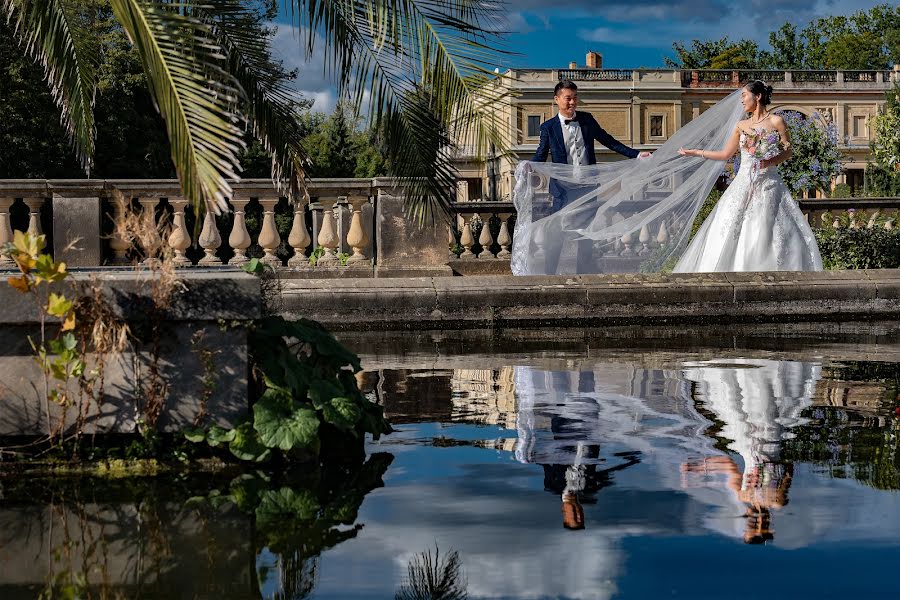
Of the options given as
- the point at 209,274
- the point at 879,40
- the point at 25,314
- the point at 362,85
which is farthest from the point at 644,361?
the point at 879,40

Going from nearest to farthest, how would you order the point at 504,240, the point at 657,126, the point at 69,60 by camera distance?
the point at 69,60, the point at 504,240, the point at 657,126

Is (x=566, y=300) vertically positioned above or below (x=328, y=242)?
below

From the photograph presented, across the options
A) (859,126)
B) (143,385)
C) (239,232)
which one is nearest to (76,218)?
(239,232)

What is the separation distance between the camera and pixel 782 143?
40.0ft

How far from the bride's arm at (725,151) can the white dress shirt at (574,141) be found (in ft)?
3.34

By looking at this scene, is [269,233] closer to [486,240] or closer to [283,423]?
[486,240]

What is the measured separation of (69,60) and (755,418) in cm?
429

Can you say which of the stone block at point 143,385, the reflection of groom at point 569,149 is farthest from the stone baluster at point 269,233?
the stone block at point 143,385

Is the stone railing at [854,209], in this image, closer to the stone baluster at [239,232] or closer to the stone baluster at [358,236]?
the stone baluster at [358,236]

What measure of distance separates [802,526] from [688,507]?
0.38 meters

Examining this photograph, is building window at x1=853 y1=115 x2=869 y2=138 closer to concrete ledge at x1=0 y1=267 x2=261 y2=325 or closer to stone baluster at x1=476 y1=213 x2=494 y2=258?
stone baluster at x1=476 y1=213 x2=494 y2=258

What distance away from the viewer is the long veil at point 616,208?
12703mm

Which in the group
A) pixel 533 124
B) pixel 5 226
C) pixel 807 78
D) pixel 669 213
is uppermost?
pixel 807 78

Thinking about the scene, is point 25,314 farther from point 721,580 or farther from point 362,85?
point 721,580
